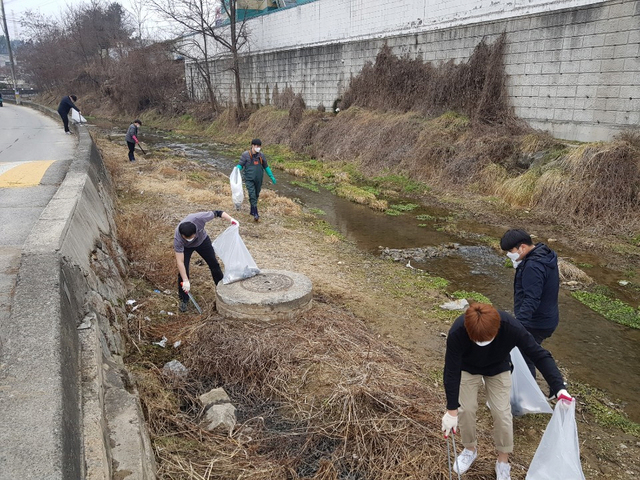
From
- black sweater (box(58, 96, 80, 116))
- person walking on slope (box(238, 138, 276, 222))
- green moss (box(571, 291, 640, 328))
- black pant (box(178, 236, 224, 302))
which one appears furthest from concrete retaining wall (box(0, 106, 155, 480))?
black sweater (box(58, 96, 80, 116))

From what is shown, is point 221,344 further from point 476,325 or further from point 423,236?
point 423,236

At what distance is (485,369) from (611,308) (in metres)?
4.15

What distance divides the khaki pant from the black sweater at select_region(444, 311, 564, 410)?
0.08 metres

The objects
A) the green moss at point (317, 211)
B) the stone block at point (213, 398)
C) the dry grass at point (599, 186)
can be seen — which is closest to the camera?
the stone block at point (213, 398)

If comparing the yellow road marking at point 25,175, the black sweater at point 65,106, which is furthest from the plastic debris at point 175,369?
the black sweater at point 65,106

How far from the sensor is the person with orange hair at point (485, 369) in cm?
274

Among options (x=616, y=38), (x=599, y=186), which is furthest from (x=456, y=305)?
(x=616, y=38)

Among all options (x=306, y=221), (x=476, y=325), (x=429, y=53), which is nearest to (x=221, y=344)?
(x=476, y=325)

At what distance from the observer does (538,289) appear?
3602 mm

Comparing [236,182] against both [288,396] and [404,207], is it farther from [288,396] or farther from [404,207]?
[288,396]

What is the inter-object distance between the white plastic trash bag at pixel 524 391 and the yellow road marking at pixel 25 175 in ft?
23.8

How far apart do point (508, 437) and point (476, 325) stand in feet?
3.32

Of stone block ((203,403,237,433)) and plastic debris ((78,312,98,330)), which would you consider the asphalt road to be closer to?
plastic debris ((78,312,98,330))

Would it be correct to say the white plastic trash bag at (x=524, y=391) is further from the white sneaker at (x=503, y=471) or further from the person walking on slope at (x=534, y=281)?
the white sneaker at (x=503, y=471)
